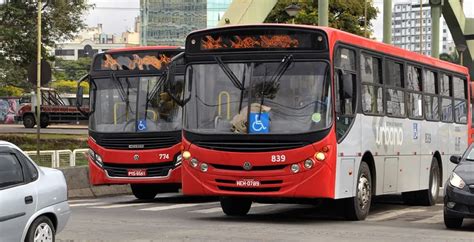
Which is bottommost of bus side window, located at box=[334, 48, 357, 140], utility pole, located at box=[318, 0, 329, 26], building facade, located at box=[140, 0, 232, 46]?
bus side window, located at box=[334, 48, 357, 140]

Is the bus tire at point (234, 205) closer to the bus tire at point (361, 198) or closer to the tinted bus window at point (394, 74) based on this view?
the bus tire at point (361, 198)

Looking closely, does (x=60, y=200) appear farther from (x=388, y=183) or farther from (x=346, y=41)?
(x=388, y=183)

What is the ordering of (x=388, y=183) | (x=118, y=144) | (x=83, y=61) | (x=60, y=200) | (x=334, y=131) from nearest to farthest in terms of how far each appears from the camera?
(x=60, y=200) → (x=334, y=131) → (x=388, y=183) → (x=118, y=144) → (x=83, y=61)

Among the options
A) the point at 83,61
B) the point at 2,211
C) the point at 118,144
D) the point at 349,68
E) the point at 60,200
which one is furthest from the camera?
the point at 83,61

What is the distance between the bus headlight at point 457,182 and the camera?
42.8 ft

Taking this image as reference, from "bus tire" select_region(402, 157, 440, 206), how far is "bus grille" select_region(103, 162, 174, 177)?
17.7ft

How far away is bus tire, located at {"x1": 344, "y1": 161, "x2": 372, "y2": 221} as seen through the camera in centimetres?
1449

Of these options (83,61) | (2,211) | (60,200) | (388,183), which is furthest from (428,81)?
(83,61)

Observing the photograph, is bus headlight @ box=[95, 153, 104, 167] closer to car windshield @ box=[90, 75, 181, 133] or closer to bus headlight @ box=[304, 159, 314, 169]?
car windshield @ box=[90, 75, 181, 133]

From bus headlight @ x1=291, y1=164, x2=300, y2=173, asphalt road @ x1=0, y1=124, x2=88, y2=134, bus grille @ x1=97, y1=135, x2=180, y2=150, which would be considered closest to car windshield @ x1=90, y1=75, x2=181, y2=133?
bus grille @ x1=97, y1=135, x2=180, y2=150

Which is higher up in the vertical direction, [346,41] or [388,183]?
[346,41]

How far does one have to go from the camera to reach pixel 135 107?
18.1 meters

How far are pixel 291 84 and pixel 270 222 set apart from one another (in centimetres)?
240

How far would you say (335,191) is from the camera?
13.5 m
